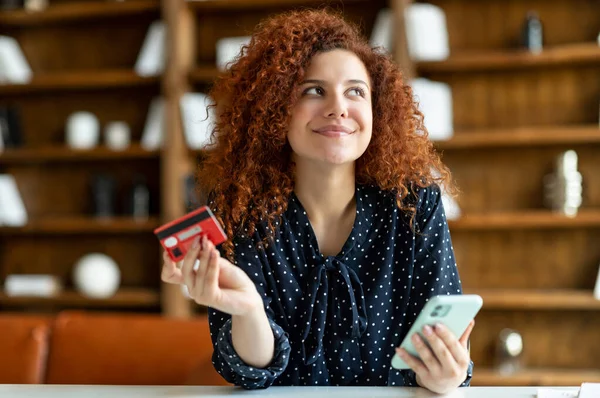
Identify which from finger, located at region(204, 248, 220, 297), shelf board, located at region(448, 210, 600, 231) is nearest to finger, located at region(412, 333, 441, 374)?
finger, located at region(204, 248, 220, 297)

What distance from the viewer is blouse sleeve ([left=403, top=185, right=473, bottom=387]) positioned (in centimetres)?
137

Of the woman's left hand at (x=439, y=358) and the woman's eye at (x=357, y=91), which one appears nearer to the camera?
the woman's left hand at (x=439, y=358)

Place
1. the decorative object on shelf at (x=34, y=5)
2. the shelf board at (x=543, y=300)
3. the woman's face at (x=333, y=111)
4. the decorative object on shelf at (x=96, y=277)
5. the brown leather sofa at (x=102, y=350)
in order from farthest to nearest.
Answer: the decorative object on shelf at (x=34, y=5), the decorative object on shelf at (x=96, y=277), the shelf board at (x=543, y=300), the brown leather sofa at (x=102, y=350), the woman's face at (x=333, y=111)

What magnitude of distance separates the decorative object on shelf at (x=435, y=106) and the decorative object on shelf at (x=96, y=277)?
65.8 inches

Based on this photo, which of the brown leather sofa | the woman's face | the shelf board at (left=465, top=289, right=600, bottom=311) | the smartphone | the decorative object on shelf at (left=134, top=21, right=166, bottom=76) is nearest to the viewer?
the smartphone

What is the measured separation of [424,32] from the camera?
3.13 metres

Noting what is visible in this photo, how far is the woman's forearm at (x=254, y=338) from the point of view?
3.97 ft

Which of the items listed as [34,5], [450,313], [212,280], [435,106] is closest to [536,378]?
[435,106]

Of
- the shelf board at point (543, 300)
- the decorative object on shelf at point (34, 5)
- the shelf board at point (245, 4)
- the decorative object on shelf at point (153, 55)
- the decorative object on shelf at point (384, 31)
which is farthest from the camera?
the decorative object on shelf at point (34, 5)

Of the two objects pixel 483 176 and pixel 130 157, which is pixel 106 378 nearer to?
pixel 130 157

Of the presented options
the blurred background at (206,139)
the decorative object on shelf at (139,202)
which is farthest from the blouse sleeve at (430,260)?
the decorative object on shelf at (139,202)

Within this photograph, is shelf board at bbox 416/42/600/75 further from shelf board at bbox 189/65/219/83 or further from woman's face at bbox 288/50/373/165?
woman's face at bbox 288/50/373/165

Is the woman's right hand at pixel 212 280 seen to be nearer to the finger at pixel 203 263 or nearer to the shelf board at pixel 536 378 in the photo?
the finger at pixel 203 263

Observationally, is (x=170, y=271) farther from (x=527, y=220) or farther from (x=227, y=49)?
(x=227, y=49)
